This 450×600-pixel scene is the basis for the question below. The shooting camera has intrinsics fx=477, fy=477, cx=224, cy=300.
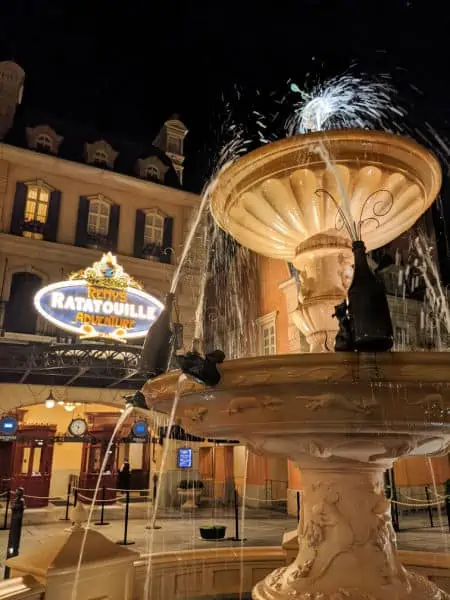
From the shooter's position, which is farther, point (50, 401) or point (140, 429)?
point (140, 429)

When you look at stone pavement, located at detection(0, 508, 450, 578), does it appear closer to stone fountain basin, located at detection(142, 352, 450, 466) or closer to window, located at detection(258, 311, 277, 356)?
window, located at detection(258, 311, 277, 356)

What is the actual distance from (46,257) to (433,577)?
16197 mm

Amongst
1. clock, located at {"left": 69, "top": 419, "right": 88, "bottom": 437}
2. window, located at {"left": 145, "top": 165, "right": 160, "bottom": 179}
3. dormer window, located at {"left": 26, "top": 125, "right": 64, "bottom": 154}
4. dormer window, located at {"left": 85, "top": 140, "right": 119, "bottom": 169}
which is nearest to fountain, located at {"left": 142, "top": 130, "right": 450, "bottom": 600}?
clock, located at {"left": 69, "top": 419, "right": 88, "bottom": 437}

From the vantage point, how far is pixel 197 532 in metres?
11.4

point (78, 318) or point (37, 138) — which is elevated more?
point (37, 138)

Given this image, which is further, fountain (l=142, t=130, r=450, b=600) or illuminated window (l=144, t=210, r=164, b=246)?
illuminated window (l=144, t=210, r=164, b=246)

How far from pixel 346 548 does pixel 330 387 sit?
136 cm

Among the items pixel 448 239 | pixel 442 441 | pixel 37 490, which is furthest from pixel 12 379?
pixel 448 239

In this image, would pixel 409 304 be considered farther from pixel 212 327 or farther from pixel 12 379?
pixel 12 379

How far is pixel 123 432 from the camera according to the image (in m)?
20.7

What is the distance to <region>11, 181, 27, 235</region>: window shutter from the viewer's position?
17.4 metres

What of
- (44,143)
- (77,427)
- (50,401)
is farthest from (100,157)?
(77,427)

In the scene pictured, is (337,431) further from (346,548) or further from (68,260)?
(68,260)

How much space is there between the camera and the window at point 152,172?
20984 millimetres
